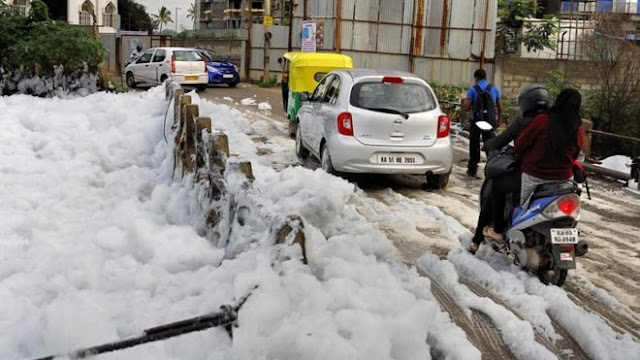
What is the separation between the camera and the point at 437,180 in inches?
375

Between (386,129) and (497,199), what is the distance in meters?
3.25

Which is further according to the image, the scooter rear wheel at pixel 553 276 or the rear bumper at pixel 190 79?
the rear bumper at pixel 190 79

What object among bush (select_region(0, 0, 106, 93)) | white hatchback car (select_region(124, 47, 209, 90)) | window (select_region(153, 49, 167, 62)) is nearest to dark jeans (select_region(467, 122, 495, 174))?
bush (select_region(0, 0, 106, 93))

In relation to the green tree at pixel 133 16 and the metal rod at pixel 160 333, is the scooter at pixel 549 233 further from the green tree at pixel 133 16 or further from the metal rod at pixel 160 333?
the green tree at pixel 133 16

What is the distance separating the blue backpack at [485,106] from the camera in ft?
34.5

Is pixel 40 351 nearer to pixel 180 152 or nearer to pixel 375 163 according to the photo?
pixel 180 152

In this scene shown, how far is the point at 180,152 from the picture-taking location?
7418 mm

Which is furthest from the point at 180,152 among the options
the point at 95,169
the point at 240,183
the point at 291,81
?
the point at 291,81

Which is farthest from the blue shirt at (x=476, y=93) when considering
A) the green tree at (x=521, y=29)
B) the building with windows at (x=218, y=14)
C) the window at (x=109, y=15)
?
the building with windows at (x=218, y=14)

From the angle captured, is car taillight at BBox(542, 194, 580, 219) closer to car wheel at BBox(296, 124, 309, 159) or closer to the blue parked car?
car wheel at BBox(296, 124, 309, 159)

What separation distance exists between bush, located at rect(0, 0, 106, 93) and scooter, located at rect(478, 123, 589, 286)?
10.7 metres

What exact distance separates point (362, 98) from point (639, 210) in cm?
391

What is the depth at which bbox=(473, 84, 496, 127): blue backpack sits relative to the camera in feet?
34.5

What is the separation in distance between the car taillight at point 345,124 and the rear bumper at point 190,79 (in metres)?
16.1
